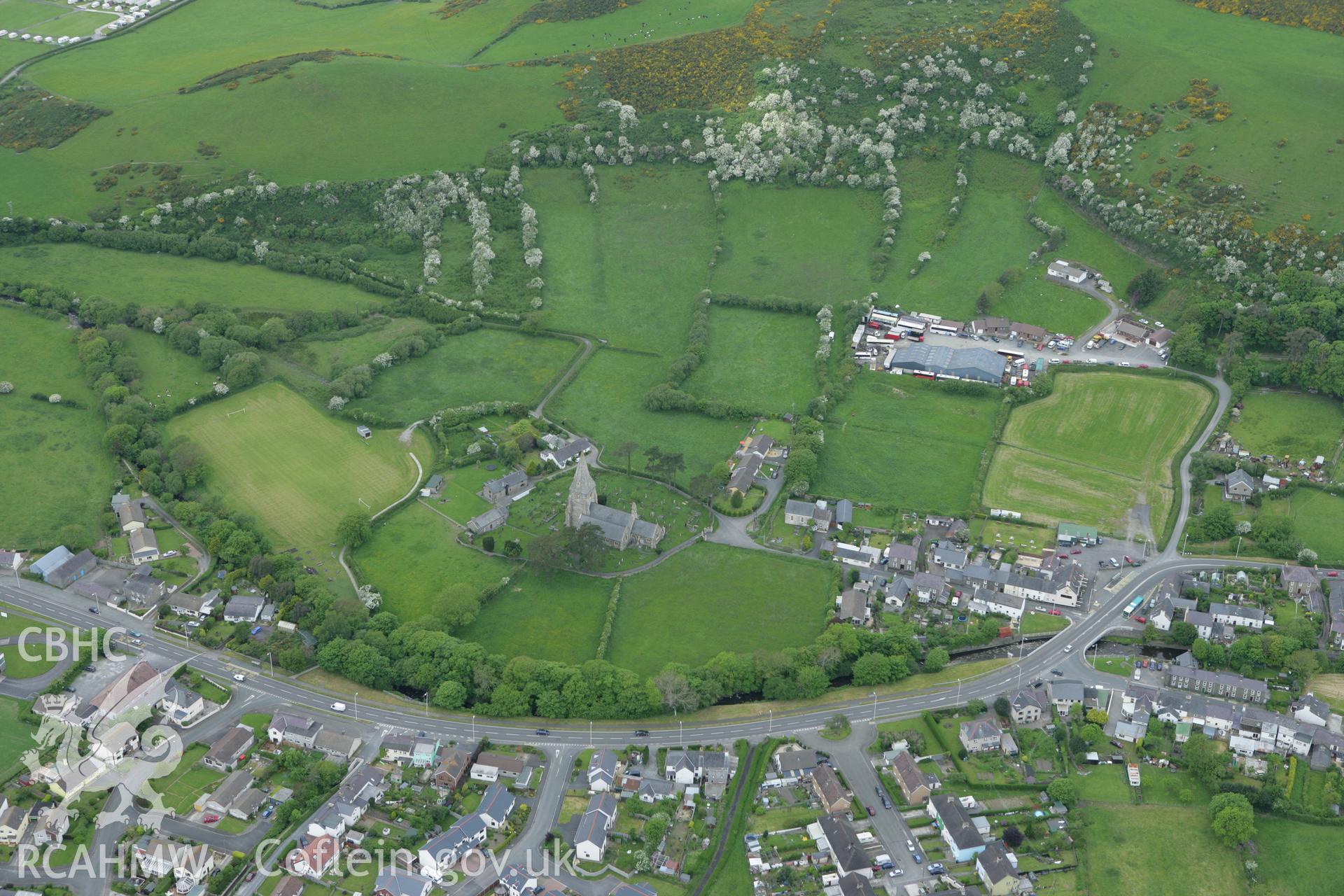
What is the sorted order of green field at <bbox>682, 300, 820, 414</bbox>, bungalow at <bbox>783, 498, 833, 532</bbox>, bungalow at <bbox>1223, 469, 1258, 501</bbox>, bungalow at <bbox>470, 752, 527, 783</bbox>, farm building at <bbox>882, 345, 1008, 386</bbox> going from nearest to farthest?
bungalow at <bbox>470, 752, 527, 783</bbox>
bungalow at <bbox>783, 498, 833, 532</bbox>
bungalow at <bbox>1223, 469, 1258, 501</bbox>
green field at <bbox>682, 300, 820, 414</bbox>
farm building at <bbox>882, 345, 1008, 386</bbox>

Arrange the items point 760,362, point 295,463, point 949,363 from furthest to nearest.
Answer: point 760,362 < point 949,363 < point 295,463

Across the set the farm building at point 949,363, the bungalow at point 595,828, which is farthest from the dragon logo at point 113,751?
the farm building at point 949,363

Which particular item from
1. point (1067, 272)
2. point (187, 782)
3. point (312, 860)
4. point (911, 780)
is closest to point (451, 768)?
point (312, 860)

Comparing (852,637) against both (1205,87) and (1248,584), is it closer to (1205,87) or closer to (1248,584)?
(1248,584)

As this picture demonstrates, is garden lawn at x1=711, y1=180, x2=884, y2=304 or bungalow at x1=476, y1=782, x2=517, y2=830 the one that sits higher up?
garden lawn at x1=711, y1=180, x2=884, y2=304

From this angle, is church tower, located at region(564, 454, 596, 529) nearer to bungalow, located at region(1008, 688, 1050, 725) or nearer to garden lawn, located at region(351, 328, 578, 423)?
garden lawn, located at region(351, 328, 578, 423)

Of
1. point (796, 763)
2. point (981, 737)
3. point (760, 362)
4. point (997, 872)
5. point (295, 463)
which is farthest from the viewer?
point (760, 362)

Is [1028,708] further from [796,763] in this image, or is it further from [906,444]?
[906,444]

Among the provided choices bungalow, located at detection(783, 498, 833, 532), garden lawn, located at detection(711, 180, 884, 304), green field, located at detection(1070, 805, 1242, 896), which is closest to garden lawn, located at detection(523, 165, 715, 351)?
garden lawn, located at detection(711, 180, 884, 304)
